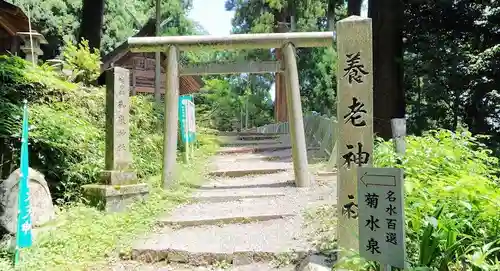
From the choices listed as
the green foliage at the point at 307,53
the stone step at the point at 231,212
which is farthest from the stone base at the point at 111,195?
the green foliage at the point at 307,53

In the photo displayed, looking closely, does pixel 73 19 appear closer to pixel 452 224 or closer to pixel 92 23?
pixel 92 23

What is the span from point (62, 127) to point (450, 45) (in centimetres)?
920

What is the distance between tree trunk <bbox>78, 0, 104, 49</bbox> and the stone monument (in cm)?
757

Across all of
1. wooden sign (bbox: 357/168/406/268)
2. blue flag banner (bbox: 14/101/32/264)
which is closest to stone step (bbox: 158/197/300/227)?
blue flag banner (bbox: 14/101/32/264)

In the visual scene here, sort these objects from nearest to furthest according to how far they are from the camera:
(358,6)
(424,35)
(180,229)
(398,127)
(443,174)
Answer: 1. (443,174)
2. (398,127)
3. (180,229)
4. (424,35)
5. (358,6)

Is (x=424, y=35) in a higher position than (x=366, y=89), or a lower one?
higher

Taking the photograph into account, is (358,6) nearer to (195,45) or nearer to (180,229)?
(195,45)

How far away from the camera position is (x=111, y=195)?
5.99 meters

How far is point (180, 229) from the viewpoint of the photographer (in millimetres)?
5723

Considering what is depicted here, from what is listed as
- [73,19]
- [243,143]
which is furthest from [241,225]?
[73,19]

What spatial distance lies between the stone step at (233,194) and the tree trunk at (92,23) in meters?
7.93

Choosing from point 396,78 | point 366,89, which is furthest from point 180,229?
point 396,78

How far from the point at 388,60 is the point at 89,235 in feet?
26.8

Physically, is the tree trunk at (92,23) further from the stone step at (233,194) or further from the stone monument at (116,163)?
the stone step at (233,194)
